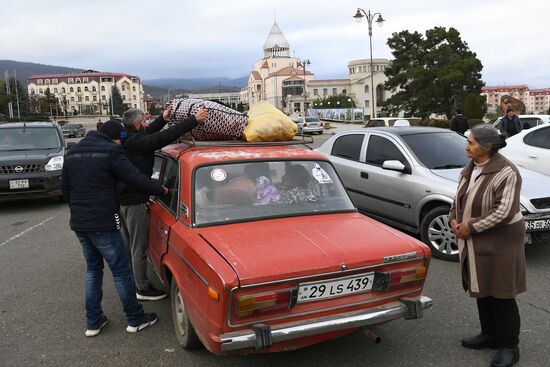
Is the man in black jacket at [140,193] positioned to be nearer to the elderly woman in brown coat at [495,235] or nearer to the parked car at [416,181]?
the elderly woman in brown coat at [495,235]

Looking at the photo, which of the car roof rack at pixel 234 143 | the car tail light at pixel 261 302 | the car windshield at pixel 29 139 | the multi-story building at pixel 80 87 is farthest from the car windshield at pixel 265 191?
the multi-story building at pixel 80 87

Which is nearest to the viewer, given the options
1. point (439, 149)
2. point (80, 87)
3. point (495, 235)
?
point (495, 235)

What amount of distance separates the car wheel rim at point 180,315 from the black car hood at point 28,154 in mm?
7435

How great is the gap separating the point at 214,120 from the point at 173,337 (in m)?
2.03

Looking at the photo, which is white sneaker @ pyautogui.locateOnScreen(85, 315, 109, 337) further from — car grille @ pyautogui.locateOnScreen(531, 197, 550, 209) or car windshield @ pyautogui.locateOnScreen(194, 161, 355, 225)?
car grille @ pyautogui.locateOnScreen(531, 197, 550, 209)

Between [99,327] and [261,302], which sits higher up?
[261,302]

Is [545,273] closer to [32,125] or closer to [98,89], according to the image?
[32,125]

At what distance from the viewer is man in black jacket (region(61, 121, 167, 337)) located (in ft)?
12.8

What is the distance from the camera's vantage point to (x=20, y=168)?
31.8 feet

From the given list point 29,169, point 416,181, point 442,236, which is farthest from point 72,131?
point 442,236

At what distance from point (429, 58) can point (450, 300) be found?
152 feet

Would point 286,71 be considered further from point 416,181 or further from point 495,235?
point 495,235

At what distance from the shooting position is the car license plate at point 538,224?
5.33m

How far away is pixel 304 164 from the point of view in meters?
4.27
